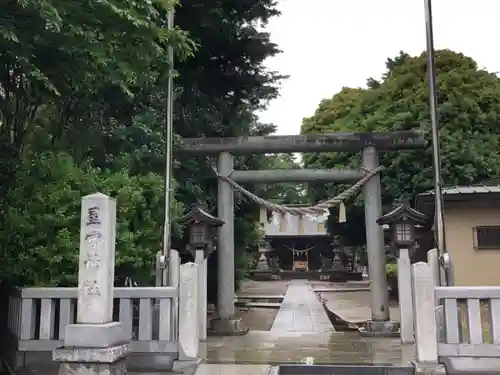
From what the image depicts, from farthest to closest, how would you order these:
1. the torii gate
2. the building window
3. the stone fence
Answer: the building window < the torii gate < the stone fence

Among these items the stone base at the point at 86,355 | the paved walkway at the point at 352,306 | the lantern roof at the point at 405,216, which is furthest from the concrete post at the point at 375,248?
the stone base at the point at 86,355

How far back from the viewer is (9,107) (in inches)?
363

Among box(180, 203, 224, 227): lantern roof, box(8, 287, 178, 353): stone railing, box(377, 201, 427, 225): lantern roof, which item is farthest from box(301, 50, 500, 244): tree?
box(8, 287, 178, 353): stone railing

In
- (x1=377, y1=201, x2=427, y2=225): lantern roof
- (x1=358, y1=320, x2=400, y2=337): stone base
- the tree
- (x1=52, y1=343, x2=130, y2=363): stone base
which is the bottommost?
(x1=358, y1=320, x2=400, y2=337): stone base

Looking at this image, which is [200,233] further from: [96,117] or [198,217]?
[96,117]

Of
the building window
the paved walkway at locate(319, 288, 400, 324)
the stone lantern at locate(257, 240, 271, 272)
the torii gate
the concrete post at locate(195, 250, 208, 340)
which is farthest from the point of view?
the stone lantern at locate(257, 240, 271, 272)

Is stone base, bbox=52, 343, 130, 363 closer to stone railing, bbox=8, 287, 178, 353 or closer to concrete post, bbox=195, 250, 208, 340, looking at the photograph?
stone railing, bbox=8, 287, 178, 353

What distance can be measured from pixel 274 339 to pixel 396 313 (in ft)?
22.0

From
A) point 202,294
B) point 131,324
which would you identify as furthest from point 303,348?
point 131,324

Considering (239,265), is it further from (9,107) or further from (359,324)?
(9,107)

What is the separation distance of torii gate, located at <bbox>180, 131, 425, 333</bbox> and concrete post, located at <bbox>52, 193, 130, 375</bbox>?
5.79 metres

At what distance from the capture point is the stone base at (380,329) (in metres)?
12.4

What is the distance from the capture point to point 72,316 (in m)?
8.45

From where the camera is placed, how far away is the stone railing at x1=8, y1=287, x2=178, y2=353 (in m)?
8.34
